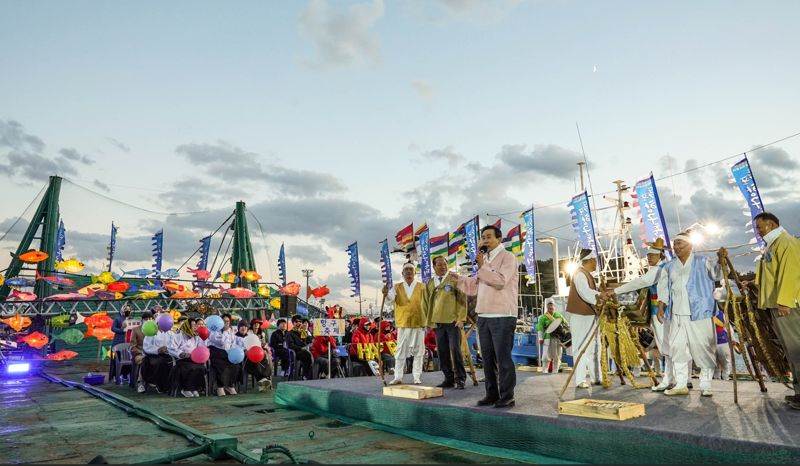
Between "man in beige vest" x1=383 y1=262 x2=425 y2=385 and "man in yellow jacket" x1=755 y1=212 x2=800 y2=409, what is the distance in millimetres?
3927

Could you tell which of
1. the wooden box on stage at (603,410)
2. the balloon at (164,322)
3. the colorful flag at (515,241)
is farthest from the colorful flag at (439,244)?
the wooden box on stage at (603,410)

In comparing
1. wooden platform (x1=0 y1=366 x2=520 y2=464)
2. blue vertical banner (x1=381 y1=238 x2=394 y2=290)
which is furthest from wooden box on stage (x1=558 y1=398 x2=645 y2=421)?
Answer: blue vertical banner (x1=381 y1=238 x2=394 y2=290)

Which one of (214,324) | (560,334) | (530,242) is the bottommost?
(560,334)

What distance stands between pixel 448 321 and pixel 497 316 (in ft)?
5.78

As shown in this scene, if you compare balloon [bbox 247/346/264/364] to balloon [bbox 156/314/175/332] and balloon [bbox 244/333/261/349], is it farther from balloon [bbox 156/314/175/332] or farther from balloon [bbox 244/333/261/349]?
balloon [bbox 156/314/175/332]

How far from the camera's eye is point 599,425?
3.55 metres

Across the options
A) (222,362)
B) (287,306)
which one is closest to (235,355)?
(222,362)

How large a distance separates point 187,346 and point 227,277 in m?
17.9

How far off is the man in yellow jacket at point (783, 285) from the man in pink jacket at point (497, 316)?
2175 millimetres

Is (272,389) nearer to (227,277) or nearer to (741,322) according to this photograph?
(741,322)

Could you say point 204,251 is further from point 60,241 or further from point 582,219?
point 582,219

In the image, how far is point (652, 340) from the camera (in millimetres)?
9219

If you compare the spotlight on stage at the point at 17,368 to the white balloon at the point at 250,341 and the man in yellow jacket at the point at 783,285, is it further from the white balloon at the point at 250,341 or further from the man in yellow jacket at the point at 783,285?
the man in yellow jacket at the point at 783,285

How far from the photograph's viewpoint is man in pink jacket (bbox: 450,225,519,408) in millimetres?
4785
